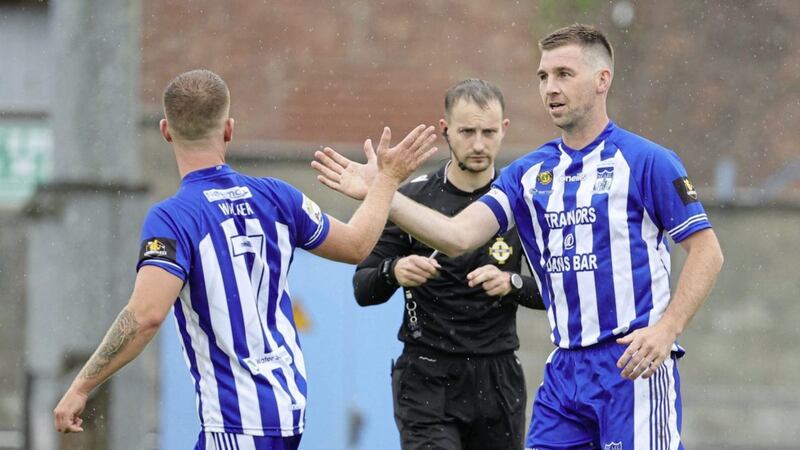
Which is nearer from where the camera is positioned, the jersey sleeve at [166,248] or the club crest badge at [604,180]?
the jersey sleeve at [166,248]

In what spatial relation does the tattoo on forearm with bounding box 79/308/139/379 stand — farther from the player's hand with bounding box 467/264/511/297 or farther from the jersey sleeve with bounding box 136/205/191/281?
the player's hand with bounding box 467/264/511/297

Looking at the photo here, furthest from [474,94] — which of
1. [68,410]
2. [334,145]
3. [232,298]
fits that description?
[334,145]

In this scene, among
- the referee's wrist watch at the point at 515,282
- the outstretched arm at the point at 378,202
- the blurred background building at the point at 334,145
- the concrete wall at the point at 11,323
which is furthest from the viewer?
the concrete wall at the point at 11,323

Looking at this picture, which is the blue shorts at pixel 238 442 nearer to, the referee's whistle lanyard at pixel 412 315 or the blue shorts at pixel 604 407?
the blue shorts at pixel 604 407

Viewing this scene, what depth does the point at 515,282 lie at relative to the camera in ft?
17.8

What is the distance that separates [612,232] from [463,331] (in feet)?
3.76

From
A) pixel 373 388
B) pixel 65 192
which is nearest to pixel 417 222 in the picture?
pixel 65 192

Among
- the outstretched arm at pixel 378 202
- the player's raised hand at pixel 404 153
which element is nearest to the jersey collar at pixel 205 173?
the outstretched arm at pixel 378 202

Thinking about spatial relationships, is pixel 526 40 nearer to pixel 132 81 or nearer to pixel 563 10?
pixel 563 10

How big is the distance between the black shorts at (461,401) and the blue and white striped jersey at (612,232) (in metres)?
0.88

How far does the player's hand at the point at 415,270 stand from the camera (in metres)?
5.25

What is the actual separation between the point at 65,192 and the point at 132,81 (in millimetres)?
742

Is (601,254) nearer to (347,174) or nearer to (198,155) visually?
(347,174)

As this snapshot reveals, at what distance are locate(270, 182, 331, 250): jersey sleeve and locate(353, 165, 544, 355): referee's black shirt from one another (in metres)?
1.11
